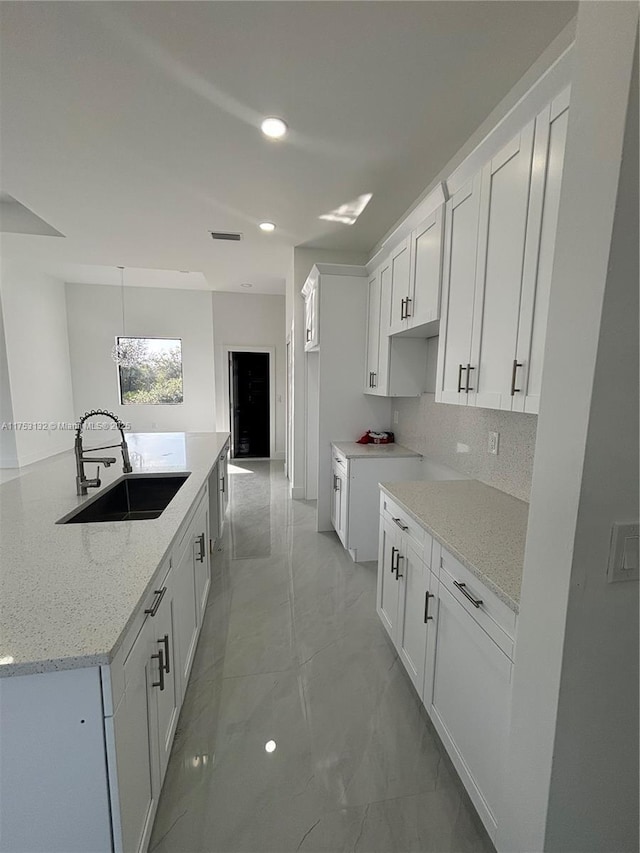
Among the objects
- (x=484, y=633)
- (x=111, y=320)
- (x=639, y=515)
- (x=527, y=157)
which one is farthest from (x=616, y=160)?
(x=111, y=320)

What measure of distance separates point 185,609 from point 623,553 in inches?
64.4

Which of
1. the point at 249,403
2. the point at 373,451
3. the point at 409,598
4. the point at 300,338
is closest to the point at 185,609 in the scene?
the point at 409,598

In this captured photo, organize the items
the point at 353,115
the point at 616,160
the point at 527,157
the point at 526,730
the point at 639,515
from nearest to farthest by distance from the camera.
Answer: the point at 616,160, the point at 639,515, the point at 526,730, the point at 527,157, the point at 353,115

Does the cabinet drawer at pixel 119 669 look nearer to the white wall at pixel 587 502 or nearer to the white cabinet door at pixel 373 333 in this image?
the white wall at pixel 587 502

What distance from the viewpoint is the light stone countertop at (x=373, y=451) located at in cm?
292

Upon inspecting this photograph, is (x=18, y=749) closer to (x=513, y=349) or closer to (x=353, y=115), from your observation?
(x=513, y=349)

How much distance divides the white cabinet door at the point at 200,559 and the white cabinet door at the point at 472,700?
122cm

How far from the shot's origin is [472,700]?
47.3 inches

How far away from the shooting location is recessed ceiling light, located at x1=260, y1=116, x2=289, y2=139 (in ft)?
6.97

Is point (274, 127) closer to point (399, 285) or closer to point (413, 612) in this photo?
point (399, 285)

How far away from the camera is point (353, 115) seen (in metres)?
2.07

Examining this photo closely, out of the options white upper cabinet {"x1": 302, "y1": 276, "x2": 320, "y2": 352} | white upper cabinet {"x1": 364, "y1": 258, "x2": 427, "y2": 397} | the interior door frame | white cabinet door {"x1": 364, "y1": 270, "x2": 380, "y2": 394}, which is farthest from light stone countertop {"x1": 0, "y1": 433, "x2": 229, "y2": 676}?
the interior door frame

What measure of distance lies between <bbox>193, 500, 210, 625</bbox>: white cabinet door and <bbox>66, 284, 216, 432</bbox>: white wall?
17.7 feet

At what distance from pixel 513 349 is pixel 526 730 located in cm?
119
